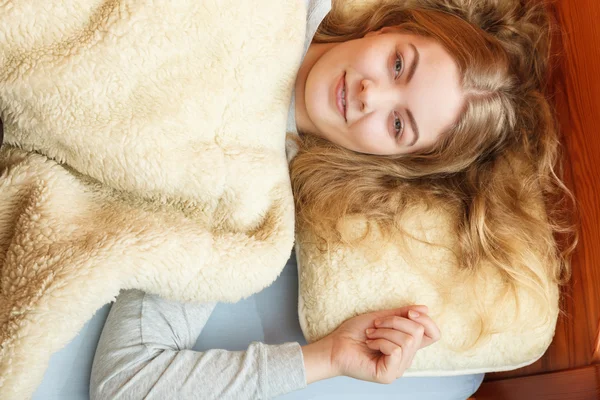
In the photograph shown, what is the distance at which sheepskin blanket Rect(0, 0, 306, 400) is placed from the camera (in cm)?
76

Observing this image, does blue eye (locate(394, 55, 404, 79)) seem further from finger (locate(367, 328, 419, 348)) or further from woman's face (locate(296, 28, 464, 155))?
finger (locate(367, 328, 419, 348))

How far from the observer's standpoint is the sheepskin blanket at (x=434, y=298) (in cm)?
100

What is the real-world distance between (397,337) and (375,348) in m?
0.04

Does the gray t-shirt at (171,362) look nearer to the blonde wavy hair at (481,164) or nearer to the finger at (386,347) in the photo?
the finger at (386,347)

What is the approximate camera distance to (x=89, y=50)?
0.78 metres

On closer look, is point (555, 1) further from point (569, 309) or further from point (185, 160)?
point (185, 160)

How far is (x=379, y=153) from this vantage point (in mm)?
1071

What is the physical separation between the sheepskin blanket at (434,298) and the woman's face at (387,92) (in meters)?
0.20

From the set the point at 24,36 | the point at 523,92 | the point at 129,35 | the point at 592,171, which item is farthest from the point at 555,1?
the point at 24,36

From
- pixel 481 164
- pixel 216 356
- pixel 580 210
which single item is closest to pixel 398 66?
pixel 481 164

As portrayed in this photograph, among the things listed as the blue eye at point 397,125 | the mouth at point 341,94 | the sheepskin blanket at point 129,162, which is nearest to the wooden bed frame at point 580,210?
the blue eye at point 397,125

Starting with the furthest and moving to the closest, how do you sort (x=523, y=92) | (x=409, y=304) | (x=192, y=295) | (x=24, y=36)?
(x=523, y=92) → (x=409, y=304) → (x=192, y=295) → (x=24, y=36)

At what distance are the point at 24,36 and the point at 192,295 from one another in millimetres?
459

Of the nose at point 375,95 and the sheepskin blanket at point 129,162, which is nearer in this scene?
the sheepskin blanket at point 129,162
